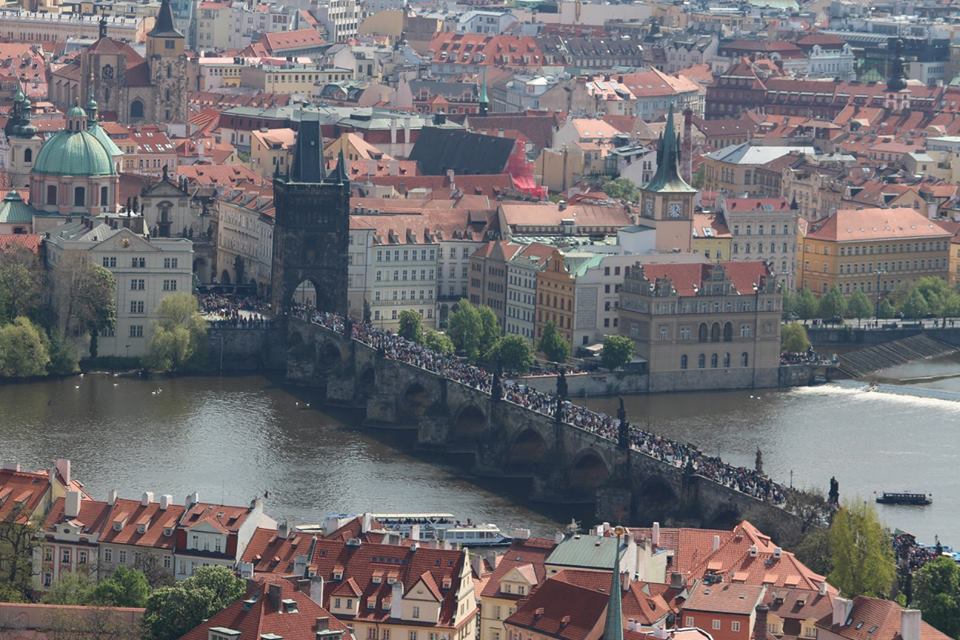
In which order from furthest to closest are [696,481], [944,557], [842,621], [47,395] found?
[47,395], [696,481], [944,557], [842,621]

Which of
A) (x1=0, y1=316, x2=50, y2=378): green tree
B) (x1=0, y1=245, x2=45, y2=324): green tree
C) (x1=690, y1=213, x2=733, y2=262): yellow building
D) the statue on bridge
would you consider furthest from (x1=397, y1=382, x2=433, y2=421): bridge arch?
(x1=690, y1=213, x2=733, y2=262): yellow building

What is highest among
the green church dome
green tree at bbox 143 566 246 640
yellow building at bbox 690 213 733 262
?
the green church dome

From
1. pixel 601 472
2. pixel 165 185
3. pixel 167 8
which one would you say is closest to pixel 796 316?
pixel 165 185

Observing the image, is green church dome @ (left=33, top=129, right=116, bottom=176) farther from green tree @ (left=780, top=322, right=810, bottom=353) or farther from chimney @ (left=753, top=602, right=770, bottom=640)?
chimney @ (left=753, top=602, right=770, bottom=640)

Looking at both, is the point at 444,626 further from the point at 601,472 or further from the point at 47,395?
the point at 47,395

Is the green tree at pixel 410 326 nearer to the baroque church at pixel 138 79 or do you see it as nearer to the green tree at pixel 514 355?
the green tree at pixel 514 355

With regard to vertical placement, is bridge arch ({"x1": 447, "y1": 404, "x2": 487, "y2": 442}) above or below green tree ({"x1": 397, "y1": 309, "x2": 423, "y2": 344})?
below
